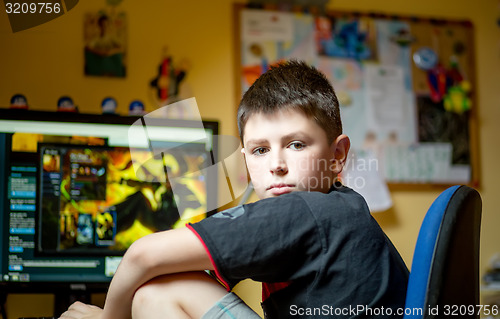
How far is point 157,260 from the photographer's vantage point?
30.4 inches

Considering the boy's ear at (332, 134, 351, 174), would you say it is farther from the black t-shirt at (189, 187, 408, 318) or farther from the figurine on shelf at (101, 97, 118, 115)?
the figurine on shelf at (101, 97, 118, 115)

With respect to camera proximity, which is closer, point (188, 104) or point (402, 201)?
point (188, 104)

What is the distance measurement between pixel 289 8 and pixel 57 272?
1.33 metres

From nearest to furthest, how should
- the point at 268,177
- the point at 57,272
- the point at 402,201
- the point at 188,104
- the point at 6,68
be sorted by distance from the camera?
the point at 268,177
the point at 57,272
the point at 6,68
the point at 188,104
the point at 402,201

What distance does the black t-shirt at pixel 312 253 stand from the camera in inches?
29.2

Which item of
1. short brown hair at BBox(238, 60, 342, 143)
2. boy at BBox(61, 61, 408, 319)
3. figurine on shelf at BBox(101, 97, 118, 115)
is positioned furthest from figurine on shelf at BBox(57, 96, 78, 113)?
boy at BBox(61, 61, 408, 319)

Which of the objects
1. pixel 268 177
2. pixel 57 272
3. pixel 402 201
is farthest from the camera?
pixel 402 201

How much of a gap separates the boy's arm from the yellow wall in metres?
0.88

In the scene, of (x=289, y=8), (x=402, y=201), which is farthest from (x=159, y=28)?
(x=402, y=201)

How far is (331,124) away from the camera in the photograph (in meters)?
0.95

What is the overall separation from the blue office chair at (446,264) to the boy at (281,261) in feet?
0.17

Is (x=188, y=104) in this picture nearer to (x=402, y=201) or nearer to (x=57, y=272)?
(x=57, y=272)

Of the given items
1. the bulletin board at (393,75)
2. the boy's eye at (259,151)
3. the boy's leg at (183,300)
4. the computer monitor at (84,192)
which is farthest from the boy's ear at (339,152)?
the bulletin board at (393,75)

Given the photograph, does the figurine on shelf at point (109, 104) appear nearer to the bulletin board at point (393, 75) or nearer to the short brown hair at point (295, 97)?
the bulletin board at point (393, 75)
